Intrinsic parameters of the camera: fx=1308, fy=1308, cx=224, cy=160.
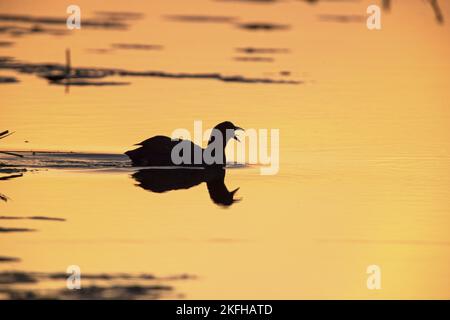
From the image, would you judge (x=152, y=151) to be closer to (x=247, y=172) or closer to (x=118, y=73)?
(x=247, y=172)

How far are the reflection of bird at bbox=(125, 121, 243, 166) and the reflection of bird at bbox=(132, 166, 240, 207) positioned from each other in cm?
10

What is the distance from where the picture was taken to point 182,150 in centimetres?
1391

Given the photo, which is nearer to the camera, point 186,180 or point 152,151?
point 186,180

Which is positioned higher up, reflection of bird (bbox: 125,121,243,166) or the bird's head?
the bird's head

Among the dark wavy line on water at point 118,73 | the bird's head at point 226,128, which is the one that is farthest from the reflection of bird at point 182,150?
the dark wavy line on water at point 118,73

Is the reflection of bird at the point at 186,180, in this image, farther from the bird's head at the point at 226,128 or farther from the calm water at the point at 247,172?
the bird's head at the point at 226,128

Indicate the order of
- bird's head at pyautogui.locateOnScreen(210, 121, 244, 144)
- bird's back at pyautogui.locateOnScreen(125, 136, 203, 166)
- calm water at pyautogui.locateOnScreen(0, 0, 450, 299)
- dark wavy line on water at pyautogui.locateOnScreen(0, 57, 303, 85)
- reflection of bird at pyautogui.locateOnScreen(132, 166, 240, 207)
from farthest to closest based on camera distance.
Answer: dark wavy line on water at pyautogui.locateOnScreen(0, 57, 303, 85) → bird's head at pyautogui.locateOnScreen(210, 121, 244, 144) → bird's back at pyautogui.locateOnScreen(125, 136, 203, 166) → reflection of bird at pyautogui.locateOnScreen(132, 166, 240, 207) → calm water at pyautogui.locateOnScreen(0, 0, 450, 299)

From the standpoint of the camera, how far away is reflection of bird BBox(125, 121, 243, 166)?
1352 centimetres

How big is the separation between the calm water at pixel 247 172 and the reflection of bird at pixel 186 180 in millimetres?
123

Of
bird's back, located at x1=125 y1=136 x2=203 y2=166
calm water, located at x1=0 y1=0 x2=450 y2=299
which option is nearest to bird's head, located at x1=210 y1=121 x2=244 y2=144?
calm water, located at x1=0 y1=0 x2=450 y2=299

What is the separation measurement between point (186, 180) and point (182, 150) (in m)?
0.59

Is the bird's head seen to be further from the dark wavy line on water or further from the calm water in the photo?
the dark wavy line on water

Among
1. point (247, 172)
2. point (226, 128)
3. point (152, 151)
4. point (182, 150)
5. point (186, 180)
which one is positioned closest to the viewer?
point (186, 180)

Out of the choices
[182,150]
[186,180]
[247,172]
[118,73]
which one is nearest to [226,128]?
[182,150]
